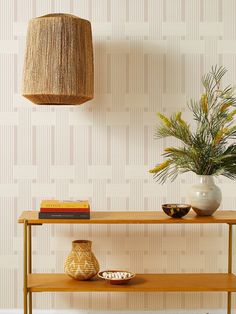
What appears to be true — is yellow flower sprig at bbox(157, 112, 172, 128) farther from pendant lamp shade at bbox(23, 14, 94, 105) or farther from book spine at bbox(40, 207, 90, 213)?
book spine at bbox(40, 207, 90, 213)

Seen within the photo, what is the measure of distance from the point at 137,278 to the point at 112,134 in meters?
0.75

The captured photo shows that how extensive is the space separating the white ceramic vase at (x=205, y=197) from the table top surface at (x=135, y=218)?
0.04 m

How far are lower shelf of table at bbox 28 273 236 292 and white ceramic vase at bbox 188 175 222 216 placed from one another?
34 centimetres

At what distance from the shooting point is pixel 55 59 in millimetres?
2869

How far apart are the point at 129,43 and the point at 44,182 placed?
845mm

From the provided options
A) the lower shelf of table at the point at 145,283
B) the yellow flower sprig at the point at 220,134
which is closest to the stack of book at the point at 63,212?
the lower shelf of table at the point at 145,283

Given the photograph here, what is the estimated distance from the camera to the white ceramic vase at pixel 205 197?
9.75 ft

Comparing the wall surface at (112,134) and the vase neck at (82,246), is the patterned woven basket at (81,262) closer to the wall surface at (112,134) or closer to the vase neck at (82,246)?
the vase neck at (82,246)

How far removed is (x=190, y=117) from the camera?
331 centimetres

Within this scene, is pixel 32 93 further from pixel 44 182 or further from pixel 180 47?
pixel 180 47

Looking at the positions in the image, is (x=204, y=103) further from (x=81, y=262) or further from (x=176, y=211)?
(x=81, y=262)

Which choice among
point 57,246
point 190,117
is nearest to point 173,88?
point 190,117

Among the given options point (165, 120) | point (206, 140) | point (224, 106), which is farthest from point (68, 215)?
point (224, 106)

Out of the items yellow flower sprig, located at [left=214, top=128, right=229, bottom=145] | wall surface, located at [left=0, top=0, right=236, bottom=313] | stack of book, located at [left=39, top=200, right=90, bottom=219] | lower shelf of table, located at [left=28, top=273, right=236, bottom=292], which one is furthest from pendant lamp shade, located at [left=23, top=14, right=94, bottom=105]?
lower shelf of table, located at [left=28, top=273, right=236, bottom=292]
